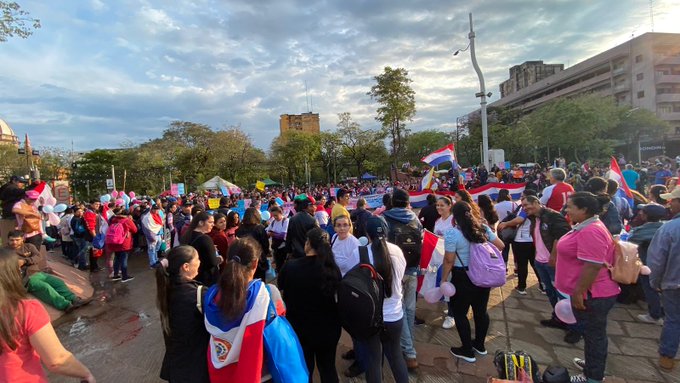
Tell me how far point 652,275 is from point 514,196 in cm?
691

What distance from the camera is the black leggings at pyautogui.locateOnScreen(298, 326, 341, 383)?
2.55m

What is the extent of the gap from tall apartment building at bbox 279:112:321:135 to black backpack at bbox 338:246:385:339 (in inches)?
4393

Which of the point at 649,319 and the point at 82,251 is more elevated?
the point at 82,251

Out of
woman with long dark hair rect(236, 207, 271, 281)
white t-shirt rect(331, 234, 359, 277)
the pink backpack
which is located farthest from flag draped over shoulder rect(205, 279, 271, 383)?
the pink backpack

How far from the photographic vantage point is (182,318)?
84.4 inches

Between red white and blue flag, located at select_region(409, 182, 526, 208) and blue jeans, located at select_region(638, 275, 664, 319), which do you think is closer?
blue jeans, located at select_region(638, 275, 664, 319)

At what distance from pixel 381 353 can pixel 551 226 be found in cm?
252

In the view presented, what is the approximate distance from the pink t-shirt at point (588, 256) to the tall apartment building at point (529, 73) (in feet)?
306

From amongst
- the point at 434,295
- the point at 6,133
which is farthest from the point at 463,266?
the point at 6,133

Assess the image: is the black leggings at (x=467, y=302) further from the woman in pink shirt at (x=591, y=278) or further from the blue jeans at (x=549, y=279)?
the blue jeans at (x=549, y=279)

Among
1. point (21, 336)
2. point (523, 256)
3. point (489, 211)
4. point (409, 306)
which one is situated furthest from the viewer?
point (523, 256)

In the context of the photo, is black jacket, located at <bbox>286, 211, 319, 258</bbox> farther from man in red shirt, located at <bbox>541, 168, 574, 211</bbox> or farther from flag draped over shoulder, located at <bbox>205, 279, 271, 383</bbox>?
man in red shirt, located at <bbox>541, 168, 574, 211</bbox>

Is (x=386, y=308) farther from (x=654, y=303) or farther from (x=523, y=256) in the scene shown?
(x=654, y=303)

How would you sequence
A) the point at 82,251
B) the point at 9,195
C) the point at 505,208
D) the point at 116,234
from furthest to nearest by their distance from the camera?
the point at 82,251 → the point at 116,234 → the point at 9,195 → the point at 505,208
